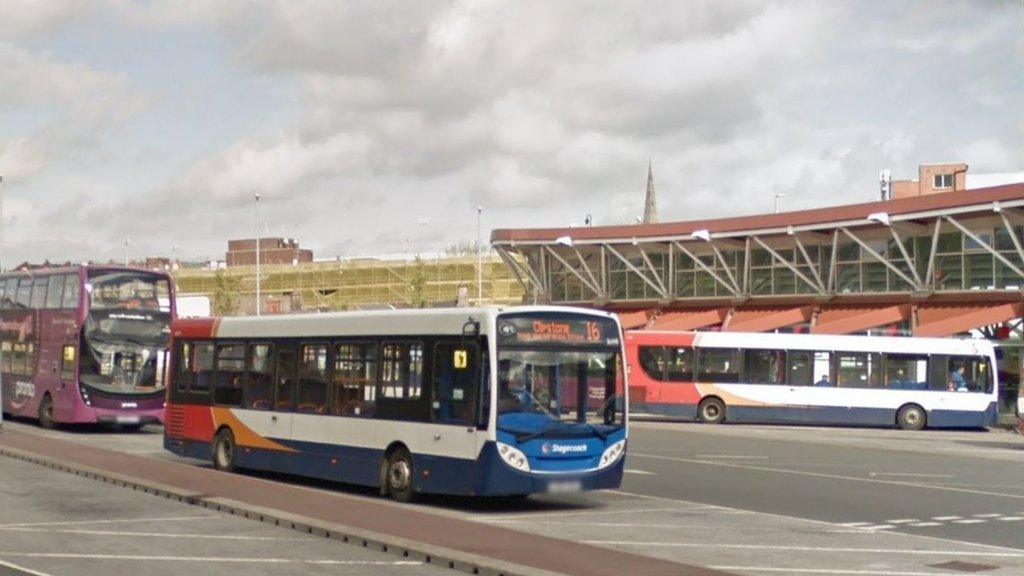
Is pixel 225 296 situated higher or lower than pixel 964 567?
higher

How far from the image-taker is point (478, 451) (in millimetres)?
19031

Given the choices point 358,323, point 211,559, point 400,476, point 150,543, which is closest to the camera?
point 211,559

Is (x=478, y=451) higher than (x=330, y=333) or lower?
lower

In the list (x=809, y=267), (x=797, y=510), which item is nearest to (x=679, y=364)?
(x=809, y=267)

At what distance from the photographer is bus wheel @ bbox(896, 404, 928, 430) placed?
45.3 m

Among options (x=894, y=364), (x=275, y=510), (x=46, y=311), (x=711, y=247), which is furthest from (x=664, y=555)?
(x=711, y=247)

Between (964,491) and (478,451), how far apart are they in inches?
360

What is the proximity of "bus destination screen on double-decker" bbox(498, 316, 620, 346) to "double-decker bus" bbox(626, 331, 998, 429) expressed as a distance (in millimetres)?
26034

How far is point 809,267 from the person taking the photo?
61594 mm

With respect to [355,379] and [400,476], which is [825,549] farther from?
[355,379]

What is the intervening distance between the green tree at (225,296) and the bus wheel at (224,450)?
68.7m

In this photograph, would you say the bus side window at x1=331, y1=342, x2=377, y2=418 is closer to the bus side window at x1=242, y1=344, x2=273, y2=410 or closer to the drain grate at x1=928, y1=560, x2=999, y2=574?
the bus side window at x1=242, y1=344, x2=273, y2=410

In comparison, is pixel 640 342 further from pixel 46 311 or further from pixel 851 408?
pixel 46 311

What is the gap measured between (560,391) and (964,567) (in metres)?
6.27
